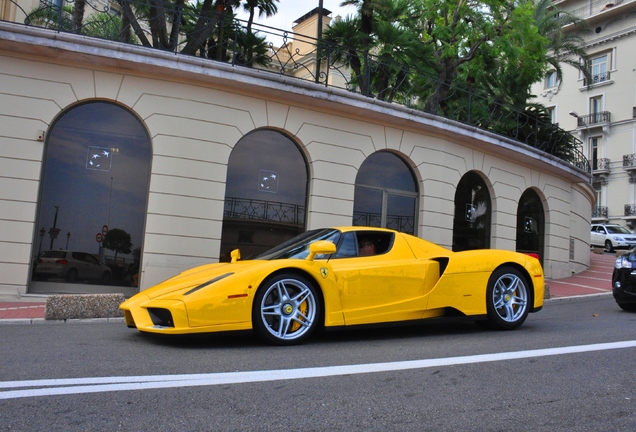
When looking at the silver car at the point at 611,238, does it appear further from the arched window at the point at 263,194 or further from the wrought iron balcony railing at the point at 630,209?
the arched window at the point at 263,194

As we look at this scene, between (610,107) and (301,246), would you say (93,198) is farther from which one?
(610,107)

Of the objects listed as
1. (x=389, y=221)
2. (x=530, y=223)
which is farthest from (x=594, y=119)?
(x=389, y=221)

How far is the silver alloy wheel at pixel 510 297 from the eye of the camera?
6918mm

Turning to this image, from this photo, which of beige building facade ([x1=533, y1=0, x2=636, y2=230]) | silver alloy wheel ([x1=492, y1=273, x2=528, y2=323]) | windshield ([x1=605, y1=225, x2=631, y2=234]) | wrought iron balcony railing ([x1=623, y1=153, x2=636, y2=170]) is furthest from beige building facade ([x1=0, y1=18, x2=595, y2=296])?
wrought iron balcony railing ([x1=623, y1=153, x2=636, y2=170])

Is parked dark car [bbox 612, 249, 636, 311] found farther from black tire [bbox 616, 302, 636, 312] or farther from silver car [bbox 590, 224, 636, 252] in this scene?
silver car [bbox 590, 224, 636, 252]

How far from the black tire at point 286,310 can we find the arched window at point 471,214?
9.94 m

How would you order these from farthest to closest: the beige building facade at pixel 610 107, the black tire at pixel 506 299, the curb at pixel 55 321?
the beige building facade at pixel 610 107
the curb at pixel 55 321
the black tire at pixel 506 299

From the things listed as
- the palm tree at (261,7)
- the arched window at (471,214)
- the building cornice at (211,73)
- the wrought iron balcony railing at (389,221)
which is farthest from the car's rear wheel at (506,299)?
the palm tree at (261,7)

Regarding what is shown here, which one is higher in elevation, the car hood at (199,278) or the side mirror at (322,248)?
the side mirror at (322,248)

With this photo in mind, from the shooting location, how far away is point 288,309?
18.4ft

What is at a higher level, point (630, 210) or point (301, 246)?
point (630, 210)

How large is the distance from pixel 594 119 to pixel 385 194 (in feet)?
131

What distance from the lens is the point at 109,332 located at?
6512mm

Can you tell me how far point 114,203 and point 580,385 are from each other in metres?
9.07
